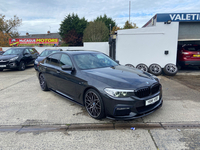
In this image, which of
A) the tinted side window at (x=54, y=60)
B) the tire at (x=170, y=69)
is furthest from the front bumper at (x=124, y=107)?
the tire at (x=170, y=69)

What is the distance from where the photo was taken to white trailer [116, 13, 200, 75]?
340 inches

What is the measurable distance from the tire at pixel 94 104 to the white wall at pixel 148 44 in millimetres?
6511

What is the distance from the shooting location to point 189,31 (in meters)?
9.30

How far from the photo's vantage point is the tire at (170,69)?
27.0 feet

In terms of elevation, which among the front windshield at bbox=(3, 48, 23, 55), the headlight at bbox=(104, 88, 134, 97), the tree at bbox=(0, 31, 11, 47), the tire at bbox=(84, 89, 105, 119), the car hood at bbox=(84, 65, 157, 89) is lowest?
the tire at bbox=(84, 89, 105, 119)

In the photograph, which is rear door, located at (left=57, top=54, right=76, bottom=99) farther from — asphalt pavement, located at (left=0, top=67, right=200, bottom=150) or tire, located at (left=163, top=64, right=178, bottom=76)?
tire, located at (left=163, top=64, right=178, bottom=76)

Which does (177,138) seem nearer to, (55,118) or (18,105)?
(55,118)

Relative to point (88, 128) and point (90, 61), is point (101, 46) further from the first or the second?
point (88, 128)

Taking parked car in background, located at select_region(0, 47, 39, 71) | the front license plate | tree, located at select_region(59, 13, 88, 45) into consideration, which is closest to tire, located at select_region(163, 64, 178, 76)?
the front license plate

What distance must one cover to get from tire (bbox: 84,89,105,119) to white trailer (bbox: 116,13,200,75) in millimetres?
6074

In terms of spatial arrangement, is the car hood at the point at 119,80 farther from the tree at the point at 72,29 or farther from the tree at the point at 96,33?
the tree at the point at 72,29

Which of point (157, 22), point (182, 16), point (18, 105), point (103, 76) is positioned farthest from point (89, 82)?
point (182, 16)

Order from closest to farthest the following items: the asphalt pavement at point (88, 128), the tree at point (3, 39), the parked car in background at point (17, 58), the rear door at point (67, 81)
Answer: the asphalt pavement at point (88, 128), the rear door at point (67, 81), the parked car in background at point (17, 58), the tree at point (3, 39)

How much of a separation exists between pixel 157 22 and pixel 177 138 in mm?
7669
